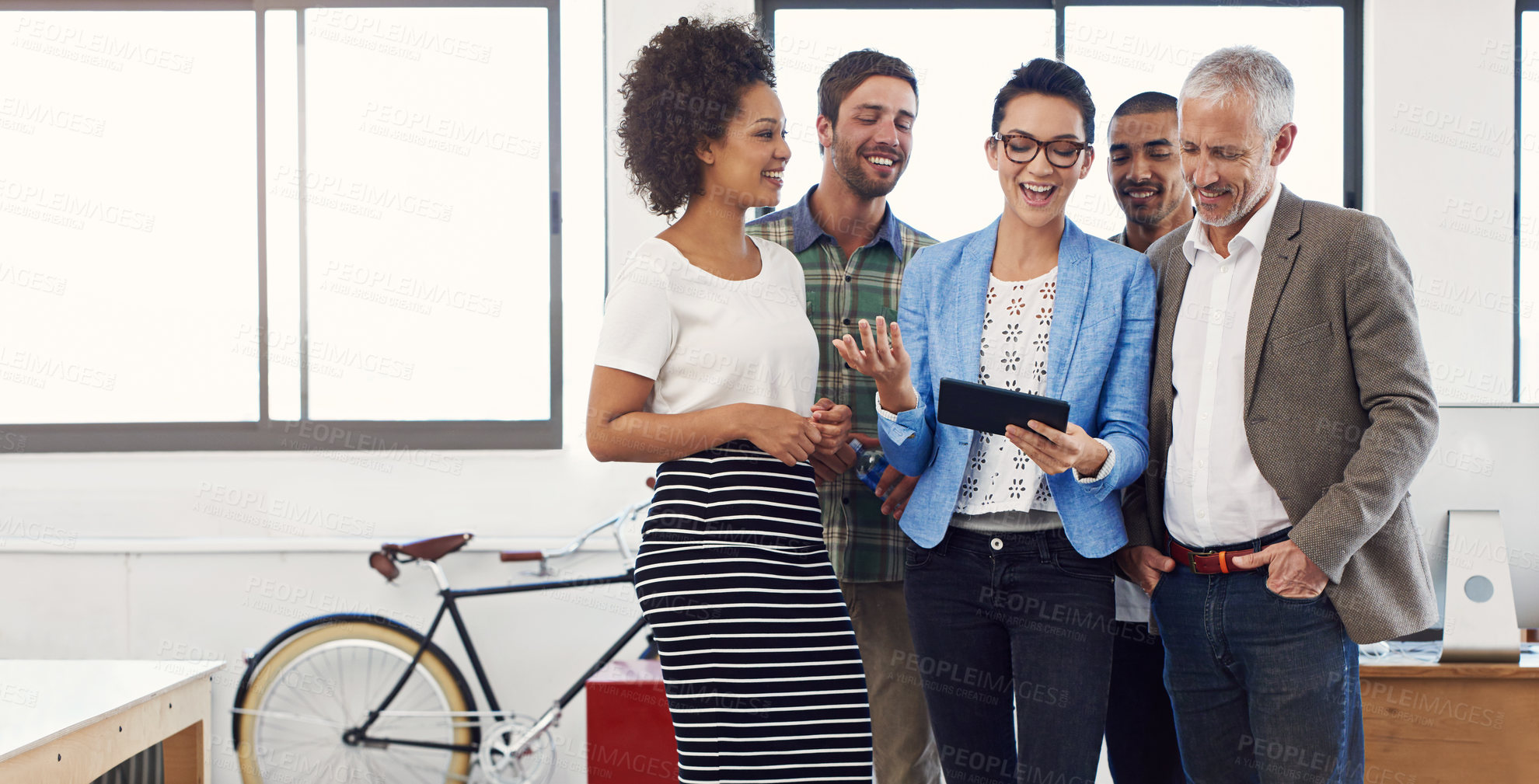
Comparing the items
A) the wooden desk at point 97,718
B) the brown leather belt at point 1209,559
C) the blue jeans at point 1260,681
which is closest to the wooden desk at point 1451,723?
the blue jeans at point 1260,681

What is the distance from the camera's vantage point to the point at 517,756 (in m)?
2.74

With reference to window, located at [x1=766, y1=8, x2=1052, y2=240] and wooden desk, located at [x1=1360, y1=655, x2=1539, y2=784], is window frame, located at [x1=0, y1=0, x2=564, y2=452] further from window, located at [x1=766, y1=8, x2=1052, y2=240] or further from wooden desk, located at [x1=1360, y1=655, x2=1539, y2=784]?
wooden desk, located at [x1=1360, y1=655, x2=1539, y2=784]

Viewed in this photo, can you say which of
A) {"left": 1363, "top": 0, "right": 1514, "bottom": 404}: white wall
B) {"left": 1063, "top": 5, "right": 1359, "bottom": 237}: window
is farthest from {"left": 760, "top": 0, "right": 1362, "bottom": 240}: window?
{"left": 1363, "top": 0, "right": 1514, "bottom": 404}: white wall

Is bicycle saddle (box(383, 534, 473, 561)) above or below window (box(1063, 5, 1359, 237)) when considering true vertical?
below

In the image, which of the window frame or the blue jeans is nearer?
the blue jeans

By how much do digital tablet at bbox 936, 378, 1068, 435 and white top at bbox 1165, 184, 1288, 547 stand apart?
26 centimetres

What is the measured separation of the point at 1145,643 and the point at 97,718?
1.65m

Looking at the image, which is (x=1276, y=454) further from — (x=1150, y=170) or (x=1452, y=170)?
(x=1452, y=170)

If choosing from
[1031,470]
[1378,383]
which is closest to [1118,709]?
[1031,470]

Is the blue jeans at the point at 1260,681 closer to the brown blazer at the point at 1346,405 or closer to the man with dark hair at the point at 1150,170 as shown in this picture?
the brown blazer at the point at 1346,405

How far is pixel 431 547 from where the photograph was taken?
2.75 meters

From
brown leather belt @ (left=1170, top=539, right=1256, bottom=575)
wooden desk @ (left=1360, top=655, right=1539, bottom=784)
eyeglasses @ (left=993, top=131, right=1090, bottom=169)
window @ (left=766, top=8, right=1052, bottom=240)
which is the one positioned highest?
window @ (left=766, top=8, right=1052, bottom=240)

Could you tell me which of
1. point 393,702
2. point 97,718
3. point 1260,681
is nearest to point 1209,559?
point 1260,681

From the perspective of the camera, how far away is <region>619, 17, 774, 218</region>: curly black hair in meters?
1.43
